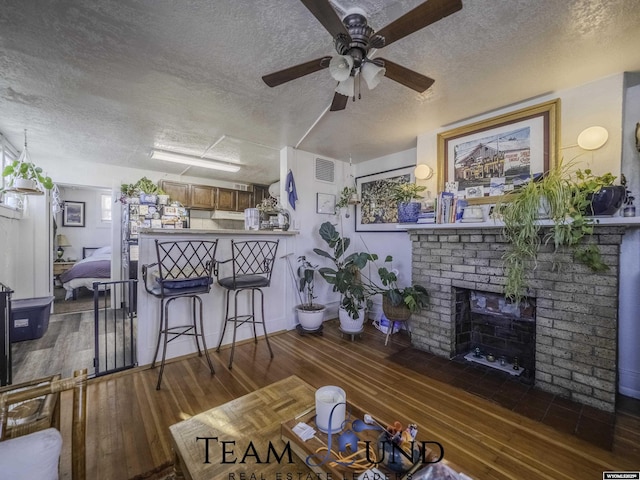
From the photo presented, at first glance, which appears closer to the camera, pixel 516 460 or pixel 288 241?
pixel 516 460

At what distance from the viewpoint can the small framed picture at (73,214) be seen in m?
6.46

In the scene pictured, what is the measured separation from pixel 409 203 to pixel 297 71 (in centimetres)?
182

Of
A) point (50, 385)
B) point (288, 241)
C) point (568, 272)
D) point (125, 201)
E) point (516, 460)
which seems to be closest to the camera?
point (50, 385)

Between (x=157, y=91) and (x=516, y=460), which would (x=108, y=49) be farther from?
(x=516, y=460)

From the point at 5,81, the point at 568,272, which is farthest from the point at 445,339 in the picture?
the point at 5,81

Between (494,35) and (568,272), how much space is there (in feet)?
5.58

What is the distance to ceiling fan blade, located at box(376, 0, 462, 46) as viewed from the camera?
1.08 metres

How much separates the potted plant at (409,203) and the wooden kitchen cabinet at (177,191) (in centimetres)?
375

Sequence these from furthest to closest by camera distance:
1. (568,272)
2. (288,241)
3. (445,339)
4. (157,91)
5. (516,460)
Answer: (288,241) → (445,339) → (157,91) → (568,272) → (516,460)

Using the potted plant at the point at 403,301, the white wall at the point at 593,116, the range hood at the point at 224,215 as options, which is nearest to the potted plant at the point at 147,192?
the range hood at the point at 224,215

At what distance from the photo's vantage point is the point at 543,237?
2080 mm

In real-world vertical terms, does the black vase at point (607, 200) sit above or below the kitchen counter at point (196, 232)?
above

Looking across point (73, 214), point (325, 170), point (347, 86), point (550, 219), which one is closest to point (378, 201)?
point (325, 170)

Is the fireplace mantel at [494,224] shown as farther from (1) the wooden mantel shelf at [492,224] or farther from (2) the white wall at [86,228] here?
(2) the white wall at [86,228]
